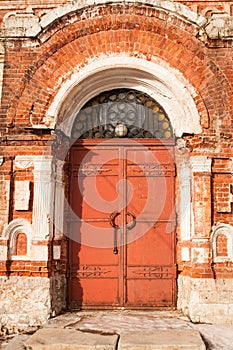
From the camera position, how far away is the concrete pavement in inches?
176

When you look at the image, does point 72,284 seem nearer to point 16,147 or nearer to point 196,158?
point 16,147

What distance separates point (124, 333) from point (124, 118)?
128 inches

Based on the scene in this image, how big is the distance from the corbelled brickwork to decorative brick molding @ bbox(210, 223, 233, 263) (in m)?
0.01

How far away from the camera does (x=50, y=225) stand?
5910 millimetres

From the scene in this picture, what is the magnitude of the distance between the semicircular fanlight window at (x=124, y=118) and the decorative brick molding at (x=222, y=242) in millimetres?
1654

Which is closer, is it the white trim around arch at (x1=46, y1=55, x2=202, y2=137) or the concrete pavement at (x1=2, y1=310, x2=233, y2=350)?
the concrete pavement at (x1=2, y1=310, x2=233, y2=350)

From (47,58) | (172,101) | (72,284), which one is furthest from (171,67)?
(72,284)

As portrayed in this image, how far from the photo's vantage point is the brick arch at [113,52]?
240 inches

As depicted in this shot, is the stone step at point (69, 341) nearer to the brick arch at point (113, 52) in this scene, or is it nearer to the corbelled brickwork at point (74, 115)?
the corbelled brickwork at point (74, 115)

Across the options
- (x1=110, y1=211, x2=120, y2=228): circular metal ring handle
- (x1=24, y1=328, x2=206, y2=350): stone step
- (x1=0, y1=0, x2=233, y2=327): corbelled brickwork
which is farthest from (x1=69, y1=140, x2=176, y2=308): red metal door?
(x1=24, y1=328, x2=206, y2=350): stone step

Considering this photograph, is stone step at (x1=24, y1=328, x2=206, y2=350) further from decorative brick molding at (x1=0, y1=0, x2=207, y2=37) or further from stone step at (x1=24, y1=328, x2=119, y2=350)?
decorative brick molding at (x1=0, y1=0, x2=207, y2=37)

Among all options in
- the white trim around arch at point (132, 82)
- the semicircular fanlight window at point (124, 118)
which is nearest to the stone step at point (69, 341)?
the white trim around arch at point (132, 82)

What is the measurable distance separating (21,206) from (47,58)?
222 centimetres

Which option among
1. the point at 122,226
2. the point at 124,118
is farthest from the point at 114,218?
the point at 124,118
